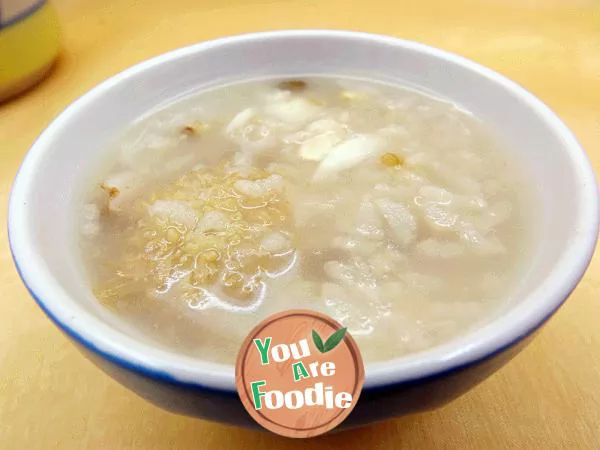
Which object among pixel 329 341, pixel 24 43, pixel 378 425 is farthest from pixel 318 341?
pixel 24 43

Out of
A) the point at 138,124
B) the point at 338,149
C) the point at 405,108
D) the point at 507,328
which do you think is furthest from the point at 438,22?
the point at 507,328

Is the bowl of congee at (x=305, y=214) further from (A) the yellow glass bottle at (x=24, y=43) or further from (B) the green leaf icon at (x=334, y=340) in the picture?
(A) the yellow glass bottle at (x=24, y=43)

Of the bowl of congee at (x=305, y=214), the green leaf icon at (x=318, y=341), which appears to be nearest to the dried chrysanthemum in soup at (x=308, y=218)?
the bowl of congee at (x=305, y=214)

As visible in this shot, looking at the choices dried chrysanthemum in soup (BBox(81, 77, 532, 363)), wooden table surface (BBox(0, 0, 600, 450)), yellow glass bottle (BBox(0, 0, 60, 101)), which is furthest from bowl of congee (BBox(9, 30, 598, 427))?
yellow glass bottle (BBox(0, 0, 60, 101))

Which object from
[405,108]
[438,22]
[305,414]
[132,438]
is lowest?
[438,22]

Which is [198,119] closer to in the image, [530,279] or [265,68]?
[265,68]

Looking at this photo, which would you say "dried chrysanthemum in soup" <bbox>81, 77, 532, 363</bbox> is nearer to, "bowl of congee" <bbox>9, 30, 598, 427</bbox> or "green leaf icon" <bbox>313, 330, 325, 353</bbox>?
"bowl of congee" <bbox>9, 30, 598, 427</bbox>
